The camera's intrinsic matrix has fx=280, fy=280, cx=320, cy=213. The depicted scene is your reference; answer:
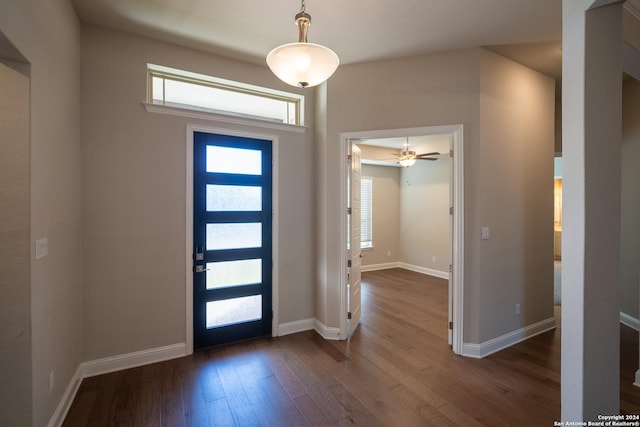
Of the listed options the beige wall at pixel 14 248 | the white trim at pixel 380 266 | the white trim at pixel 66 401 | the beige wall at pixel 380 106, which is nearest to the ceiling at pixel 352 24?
the beige wall at pixel 380 106

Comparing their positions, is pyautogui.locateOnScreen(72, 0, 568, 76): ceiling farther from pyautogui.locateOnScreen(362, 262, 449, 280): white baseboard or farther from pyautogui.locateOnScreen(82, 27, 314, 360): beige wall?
pyautogui.locateOnScreen(362, 262, 449, 280): white baseboard

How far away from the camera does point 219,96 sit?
332 cm

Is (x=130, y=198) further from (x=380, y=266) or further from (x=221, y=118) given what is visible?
(x=380, y=266)

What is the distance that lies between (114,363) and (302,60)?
316cm

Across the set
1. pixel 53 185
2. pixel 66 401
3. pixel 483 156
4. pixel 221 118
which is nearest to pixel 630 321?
pixel 483 156

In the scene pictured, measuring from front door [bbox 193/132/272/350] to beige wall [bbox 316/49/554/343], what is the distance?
2.33 ft

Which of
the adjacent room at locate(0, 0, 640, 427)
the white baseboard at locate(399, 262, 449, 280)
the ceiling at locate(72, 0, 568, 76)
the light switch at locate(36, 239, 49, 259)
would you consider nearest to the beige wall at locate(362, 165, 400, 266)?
the white baseboard at locate(399, 262, 449, 280)

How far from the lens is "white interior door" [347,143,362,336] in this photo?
11.1 ft

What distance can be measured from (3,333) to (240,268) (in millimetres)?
1900

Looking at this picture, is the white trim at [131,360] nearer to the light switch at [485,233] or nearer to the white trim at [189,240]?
the white trim at [189,240]

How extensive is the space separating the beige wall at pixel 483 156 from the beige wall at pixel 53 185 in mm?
2392

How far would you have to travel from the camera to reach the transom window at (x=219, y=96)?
2.99 metres

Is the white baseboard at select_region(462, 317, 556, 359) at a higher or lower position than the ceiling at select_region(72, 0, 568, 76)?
lower

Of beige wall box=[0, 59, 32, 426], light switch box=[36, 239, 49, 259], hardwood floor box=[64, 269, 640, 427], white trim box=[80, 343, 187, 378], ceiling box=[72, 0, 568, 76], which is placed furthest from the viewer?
white trim box=[80, 343, 187, 378]
